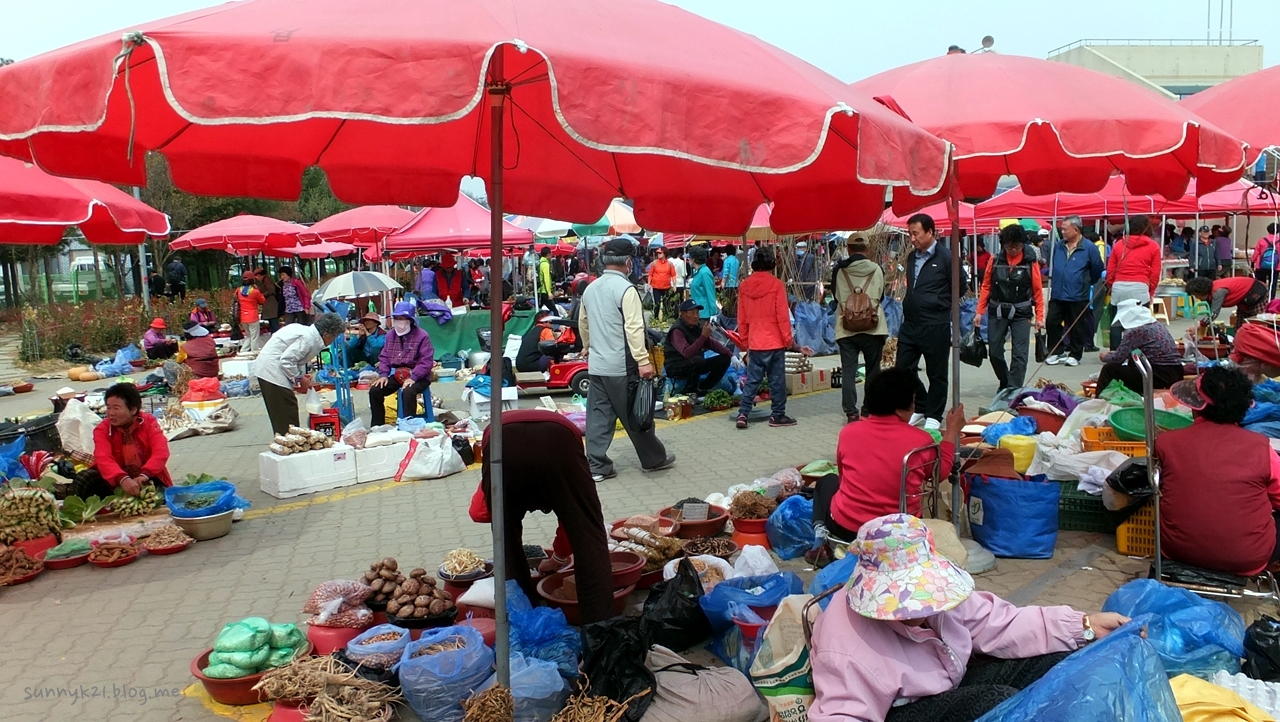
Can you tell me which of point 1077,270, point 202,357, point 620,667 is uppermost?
point 1077,270

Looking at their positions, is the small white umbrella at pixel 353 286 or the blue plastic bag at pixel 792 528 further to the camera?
the small white umbrella at pixel 353 286

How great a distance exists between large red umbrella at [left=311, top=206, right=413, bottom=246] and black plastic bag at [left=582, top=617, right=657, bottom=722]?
46.2 feet

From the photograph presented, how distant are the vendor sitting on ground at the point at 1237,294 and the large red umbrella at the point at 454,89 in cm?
629

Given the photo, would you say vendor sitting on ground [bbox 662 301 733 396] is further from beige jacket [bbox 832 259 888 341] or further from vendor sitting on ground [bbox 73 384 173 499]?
vendor sitting on ground [bbox 73 384 173 499]

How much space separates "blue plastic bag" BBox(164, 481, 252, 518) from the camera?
6.68m

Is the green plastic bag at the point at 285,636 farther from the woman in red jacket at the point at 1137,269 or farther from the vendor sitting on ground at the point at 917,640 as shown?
the woman in red jacket at the point at 1137,269

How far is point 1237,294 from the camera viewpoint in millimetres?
8727

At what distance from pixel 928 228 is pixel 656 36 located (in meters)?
5.42

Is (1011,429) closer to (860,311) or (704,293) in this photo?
(860,311)

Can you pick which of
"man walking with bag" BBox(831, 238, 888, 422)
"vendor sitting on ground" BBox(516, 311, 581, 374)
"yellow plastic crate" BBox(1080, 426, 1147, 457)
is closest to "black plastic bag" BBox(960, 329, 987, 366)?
"man walking with bag" BBox(831, 238, 888, 422)

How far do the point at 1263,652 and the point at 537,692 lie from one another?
292cm

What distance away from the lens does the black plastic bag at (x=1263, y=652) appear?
351cm

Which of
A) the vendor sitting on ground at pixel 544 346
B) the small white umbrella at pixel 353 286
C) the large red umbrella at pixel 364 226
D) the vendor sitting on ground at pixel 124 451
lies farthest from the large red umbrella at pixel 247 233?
the vendor sitting on ground at pixel 124 451

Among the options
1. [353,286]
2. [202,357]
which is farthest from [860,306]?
[202,357]
